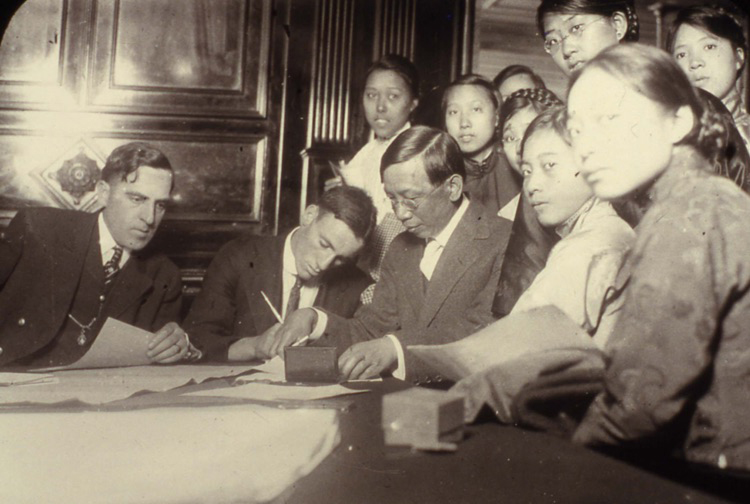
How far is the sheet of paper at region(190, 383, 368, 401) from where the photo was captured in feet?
6.66

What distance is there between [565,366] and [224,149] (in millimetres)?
1278

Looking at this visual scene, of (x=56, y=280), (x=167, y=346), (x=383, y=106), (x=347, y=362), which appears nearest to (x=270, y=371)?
(x=347, y=362)

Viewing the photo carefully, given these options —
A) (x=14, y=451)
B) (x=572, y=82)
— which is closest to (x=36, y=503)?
(x=14, y=451)

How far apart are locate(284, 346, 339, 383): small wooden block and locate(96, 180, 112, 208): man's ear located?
2.60 ft

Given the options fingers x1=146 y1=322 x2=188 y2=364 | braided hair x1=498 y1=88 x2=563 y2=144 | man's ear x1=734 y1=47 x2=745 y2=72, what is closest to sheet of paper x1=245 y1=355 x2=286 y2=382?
fingers x1=146 y1=322 x2=188 y2=364

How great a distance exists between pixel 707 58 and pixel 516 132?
59 centimetres

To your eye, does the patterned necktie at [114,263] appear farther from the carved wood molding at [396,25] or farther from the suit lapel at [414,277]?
the carved wood molding at [396,25]

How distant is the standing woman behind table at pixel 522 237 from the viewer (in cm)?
212

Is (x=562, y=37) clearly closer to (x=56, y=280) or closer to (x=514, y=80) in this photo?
(x=514, y=80)

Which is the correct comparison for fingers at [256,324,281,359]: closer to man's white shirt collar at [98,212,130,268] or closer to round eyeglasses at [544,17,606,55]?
man's white shirt collar at [98,212,130,268]

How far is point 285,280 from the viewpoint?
7.77 ft

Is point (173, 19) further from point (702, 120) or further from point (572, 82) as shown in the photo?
point (702, 120)

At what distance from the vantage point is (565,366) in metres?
1.98

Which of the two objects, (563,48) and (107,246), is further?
(107,246)
